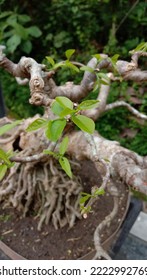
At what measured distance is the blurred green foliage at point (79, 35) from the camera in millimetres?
1657

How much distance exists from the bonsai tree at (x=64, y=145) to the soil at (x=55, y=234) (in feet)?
0.08

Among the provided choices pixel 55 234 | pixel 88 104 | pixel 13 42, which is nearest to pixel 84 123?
pixel 88 104

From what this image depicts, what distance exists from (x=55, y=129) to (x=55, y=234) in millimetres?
591

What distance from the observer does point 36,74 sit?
1.63 feet

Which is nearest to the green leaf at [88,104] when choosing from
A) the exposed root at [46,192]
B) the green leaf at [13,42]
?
the exposed root at [46,192]

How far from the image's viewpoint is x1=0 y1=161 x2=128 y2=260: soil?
34.7 inches

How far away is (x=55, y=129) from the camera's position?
16.2 inches

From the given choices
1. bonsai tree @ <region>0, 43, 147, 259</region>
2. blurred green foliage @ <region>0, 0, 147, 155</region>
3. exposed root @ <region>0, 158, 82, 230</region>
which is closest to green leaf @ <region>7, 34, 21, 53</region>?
blurred green foliage @ <region>0, 0, 147, 155</region>

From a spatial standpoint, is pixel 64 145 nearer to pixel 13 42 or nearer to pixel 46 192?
pixel 46 192

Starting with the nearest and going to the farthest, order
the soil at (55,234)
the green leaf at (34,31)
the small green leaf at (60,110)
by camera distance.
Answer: the small green leaf at (60,110) < the soil at (55,234) < the green leaf at (34,31)

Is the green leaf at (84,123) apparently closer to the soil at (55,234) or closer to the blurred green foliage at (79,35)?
the soil at (55,234)

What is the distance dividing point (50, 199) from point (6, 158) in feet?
1.57

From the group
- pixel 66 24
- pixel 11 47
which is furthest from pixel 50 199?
pixel 66 24

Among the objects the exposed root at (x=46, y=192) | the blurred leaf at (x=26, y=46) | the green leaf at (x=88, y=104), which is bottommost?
the exposed root at (x=46, y=192)
